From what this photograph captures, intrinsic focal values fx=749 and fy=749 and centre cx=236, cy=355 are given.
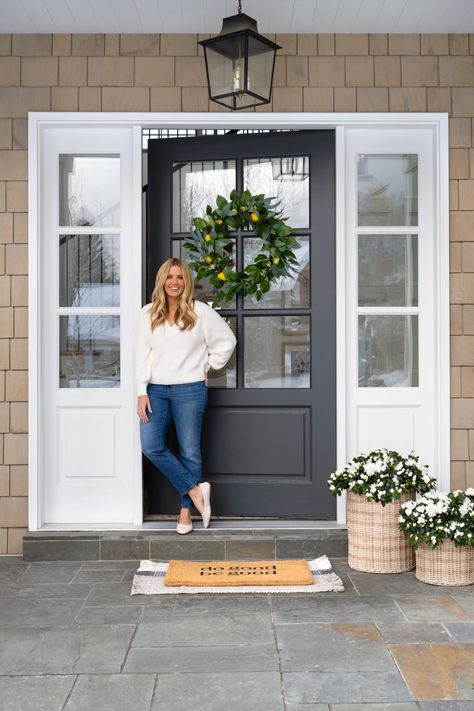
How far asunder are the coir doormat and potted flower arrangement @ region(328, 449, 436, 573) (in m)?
0.32

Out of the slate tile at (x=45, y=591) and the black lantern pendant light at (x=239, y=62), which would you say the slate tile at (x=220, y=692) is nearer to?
the slate tile at (x=45, y=591)

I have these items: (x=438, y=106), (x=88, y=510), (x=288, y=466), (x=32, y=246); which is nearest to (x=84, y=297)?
(x=32, y=246)

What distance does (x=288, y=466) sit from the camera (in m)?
4.33

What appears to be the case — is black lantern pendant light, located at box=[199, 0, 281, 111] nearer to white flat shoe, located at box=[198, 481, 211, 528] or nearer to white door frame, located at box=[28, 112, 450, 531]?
white door frame, located at box=[28, 112, 450, 531]

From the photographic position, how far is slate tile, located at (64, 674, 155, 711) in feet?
7.89

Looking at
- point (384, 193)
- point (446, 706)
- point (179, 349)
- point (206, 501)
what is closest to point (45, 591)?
point (206, 501)

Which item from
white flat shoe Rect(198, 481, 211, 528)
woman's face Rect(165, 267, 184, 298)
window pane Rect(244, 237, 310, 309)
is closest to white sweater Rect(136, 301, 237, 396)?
woman's face Rect(165, 267, 184, 298)

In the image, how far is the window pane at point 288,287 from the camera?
4328mm

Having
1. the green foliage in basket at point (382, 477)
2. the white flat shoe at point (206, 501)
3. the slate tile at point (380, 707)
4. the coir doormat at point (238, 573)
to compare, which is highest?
the green foliage in basket at point (382, 477)

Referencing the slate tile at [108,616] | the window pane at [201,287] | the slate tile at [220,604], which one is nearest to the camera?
the slate tile at [108,616]

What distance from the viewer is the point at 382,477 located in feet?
12.5

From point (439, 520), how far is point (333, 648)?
0.98 metres

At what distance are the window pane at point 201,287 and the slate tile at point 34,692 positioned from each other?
231cm

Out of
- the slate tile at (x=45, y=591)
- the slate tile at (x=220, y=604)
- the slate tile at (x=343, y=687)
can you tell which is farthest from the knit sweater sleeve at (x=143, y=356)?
the slate tile at (x=343, y=687)
